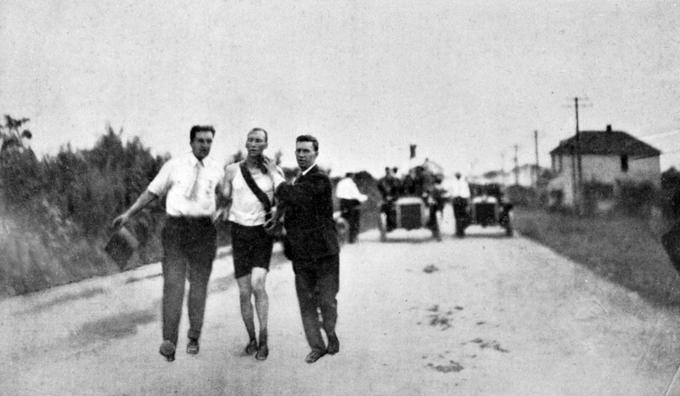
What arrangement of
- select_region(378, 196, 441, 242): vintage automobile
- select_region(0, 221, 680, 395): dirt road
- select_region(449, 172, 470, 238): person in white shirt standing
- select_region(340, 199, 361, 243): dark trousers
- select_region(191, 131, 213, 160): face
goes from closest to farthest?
select_region(0, 221, 680, 395): dirt road → select_region(191, 131, 213, 160): face → select_region(340, 199, 361, 243): dark trousers → select_region(449, 172, 470, 238): person in white shirt standing → select_region(378, 196, 441, 242): vintage automobile

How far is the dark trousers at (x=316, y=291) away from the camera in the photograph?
3805 mm

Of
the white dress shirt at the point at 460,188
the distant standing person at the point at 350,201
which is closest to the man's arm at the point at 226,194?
the distant standing person at the point at 350,201

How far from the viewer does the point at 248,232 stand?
3.77 meters

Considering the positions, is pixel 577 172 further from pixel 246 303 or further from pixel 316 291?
pixel 246 303

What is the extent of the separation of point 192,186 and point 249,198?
15.0 inches

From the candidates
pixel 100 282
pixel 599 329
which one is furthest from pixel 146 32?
pixel 599 329

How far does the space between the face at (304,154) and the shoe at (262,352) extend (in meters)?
1.16

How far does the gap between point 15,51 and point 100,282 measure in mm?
1825

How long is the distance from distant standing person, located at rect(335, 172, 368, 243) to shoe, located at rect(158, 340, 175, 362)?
143 centimetres

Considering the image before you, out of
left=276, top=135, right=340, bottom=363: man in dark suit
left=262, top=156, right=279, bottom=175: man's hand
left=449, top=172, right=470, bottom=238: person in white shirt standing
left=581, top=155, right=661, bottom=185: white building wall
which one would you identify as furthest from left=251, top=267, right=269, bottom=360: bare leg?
left=581, top=155, right=661, bottom=185: white building wall

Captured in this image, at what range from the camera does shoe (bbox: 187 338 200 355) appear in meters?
3.81

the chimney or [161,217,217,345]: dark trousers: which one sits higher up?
the chimney

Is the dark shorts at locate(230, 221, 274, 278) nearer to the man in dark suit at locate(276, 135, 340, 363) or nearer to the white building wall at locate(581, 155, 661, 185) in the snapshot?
the man in dark suit at locate(276, 135, 340, 363)

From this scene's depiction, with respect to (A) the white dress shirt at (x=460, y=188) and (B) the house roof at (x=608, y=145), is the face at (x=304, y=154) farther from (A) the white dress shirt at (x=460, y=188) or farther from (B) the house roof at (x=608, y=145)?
(B) the house roof at (x=608, y=145)
